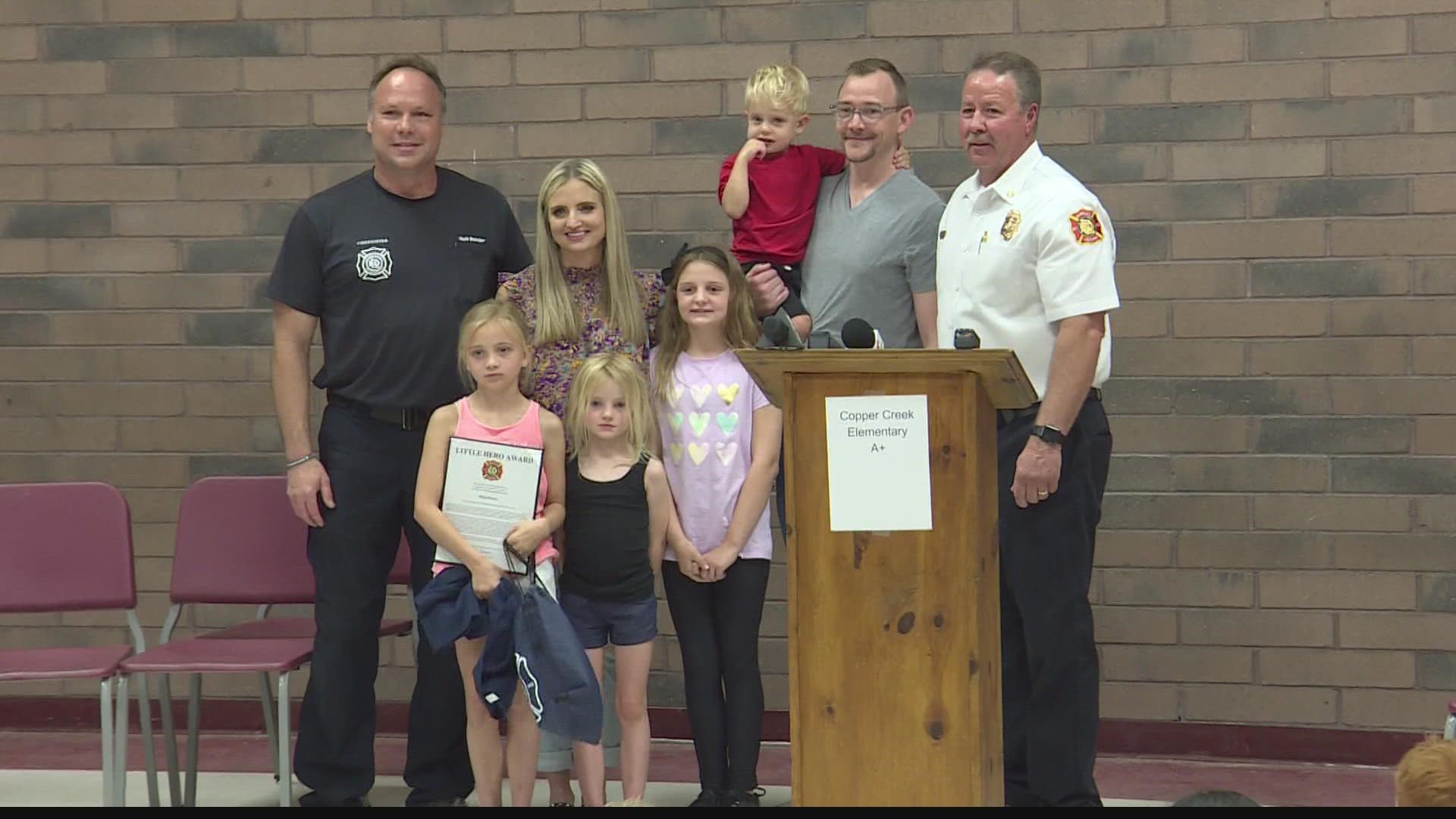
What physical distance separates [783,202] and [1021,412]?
2.79 feet

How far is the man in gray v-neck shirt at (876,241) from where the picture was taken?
12.9 feet

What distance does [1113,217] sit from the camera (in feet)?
15.6

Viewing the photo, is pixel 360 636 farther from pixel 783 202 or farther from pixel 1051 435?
pixel 1051 435

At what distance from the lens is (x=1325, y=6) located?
15.1 feet

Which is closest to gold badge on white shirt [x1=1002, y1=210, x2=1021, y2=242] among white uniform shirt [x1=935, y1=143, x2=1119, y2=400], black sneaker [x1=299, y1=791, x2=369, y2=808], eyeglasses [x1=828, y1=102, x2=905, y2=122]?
white uniform shirt [x1=935, y1=143, x2=1119, y2=400]

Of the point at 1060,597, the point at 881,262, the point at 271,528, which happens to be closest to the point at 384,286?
the point at 271,528

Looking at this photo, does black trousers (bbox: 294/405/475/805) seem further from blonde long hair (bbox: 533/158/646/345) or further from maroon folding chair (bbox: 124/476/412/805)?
blonde long hair (bbox: 533/158/646/345)

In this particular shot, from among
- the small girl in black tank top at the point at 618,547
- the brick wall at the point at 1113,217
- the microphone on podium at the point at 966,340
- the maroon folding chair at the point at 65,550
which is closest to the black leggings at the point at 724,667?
the small girl in black tank top at the point at 618,547

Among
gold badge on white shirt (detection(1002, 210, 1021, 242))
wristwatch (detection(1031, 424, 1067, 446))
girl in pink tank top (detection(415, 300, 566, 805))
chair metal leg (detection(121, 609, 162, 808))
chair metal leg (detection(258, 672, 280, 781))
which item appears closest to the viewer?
wristwatch (detection(1031, 424, 1067, 446))

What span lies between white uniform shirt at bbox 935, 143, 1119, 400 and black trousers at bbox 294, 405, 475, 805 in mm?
1479

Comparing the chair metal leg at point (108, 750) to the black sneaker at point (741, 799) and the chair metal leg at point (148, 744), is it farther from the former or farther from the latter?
the black sneaker at point (741, 799)

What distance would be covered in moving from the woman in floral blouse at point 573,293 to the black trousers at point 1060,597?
3.31ft

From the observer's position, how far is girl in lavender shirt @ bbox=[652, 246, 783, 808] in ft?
13.0

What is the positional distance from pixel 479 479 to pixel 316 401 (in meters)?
1.53
